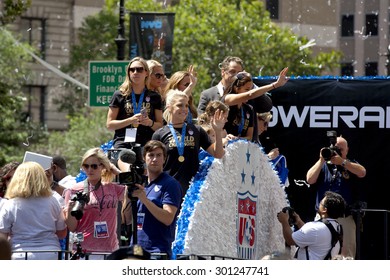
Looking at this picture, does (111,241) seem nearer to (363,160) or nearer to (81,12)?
(363,160)

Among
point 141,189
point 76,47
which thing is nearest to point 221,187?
point 141,189

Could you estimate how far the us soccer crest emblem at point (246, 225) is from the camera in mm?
10609

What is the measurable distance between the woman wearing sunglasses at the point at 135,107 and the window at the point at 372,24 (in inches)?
1715

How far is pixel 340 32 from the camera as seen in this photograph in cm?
5647

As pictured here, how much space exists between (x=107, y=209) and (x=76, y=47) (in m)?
37.8

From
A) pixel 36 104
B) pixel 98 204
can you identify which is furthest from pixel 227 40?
pixel 98 204

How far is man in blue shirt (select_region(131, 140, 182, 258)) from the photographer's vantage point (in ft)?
29.5

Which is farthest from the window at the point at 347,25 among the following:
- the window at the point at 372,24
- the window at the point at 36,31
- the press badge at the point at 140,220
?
the press badge at the point at 140,220

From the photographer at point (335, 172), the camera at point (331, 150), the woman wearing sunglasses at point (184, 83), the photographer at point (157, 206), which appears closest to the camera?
the photographer at point (157, 206)

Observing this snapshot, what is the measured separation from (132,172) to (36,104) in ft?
140

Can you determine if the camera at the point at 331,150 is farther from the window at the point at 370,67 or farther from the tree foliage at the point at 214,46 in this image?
the window at the point at 370,67

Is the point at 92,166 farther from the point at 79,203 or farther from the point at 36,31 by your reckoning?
the point at 36,31

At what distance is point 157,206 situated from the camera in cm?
896
